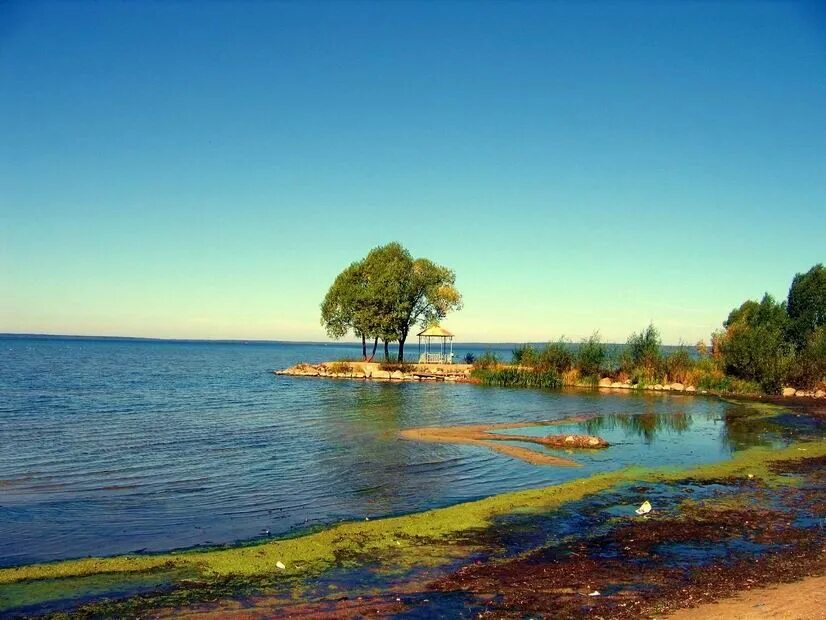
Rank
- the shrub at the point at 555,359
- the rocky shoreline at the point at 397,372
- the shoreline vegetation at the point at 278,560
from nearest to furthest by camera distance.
Result: the shoreline vegetation at the point at 278,560 < the shrub at the point at 555,359 < the rocky shoreline at the point at 397,372

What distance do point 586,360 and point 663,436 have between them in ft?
95.9

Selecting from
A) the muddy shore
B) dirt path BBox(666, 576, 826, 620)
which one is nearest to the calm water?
the muddy shore

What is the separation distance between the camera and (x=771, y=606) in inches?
359

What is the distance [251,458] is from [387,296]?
143 ft

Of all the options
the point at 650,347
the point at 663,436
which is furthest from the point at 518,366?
the point at 663,436

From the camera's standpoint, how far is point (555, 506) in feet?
52.9

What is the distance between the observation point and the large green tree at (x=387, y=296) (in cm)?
6669

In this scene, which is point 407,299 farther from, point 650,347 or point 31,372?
point 31,372

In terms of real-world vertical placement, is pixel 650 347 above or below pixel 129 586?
above

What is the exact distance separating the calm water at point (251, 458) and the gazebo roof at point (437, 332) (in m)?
22.9

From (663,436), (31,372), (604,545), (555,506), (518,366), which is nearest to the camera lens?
(604,545)

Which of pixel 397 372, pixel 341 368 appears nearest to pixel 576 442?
pixel 397 372

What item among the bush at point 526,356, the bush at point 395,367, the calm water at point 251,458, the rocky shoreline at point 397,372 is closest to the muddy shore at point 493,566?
the calm water at point 251,458

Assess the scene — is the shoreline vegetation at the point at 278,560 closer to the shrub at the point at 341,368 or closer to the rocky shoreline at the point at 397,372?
the rocky shoreline at the point at 397,372
